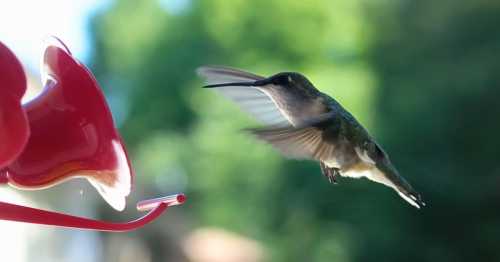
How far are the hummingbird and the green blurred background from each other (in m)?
2.11

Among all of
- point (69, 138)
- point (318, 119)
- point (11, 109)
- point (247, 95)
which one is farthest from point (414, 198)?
point (11, 109)

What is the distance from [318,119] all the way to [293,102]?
0.32ft

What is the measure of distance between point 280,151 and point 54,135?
21.1 inches

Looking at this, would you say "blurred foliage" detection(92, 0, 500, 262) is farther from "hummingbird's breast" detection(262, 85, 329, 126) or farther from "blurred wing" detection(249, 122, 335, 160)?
"blurred wing" detection(249, 122, 335, 160)

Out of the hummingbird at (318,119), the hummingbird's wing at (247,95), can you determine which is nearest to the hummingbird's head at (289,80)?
the hummingbird at (318,119)

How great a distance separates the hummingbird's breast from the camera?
2.17m

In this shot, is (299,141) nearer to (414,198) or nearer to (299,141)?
(299,141)

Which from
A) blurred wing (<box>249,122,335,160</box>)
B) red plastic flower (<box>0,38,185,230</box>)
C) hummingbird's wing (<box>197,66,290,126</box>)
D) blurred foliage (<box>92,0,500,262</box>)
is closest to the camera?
red plastic flower (<box>0,38,185,230</box>)

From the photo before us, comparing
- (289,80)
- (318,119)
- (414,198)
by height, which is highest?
(289,80)

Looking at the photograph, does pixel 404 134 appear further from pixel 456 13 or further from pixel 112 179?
pixel 112 179

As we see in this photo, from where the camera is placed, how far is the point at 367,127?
15.0 ft

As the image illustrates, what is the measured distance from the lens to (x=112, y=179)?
1.61m

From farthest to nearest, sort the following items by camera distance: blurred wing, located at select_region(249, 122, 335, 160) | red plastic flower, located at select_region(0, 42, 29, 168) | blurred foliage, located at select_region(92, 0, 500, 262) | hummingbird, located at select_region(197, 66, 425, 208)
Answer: blurred foliage, located at select_region(92, 0, 500, 262)
hummingbird, located at select_region(197, 66, 425, 208)
blurred wing, located at select_region(249, 122, 335, 160)
red plastic flower, located at select_region(0, 42, 29, 168)

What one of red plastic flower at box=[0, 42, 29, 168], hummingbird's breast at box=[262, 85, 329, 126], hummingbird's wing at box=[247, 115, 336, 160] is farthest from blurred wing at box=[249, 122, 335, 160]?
red plastic flower at box=[0, 42, 29, 168]
